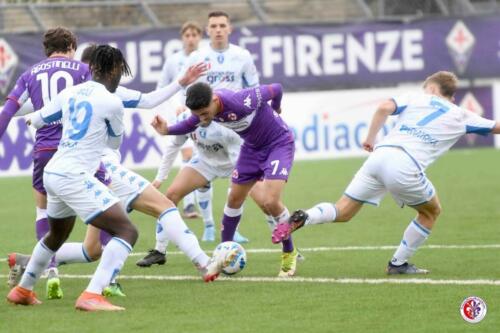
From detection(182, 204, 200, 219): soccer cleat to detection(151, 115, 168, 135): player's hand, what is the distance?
5.79 meters

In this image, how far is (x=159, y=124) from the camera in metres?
10.4

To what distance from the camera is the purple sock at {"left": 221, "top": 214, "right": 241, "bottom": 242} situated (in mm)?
11641

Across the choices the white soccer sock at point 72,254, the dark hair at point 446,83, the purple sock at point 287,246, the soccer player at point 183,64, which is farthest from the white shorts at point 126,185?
the soccer player at point 183,64

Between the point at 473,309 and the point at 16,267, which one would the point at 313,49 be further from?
the point at 473,309

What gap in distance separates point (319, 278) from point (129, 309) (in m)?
2.06

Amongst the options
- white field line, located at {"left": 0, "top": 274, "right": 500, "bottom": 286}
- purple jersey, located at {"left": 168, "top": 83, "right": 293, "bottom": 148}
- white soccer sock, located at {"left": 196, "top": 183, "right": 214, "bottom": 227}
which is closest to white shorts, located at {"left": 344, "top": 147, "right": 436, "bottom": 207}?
white field line, located at {"left": 0, "top": 274, "right": 500, "bottom": 286}

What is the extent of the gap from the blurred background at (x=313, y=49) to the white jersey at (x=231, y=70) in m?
9.96

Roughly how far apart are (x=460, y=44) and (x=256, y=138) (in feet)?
55.2

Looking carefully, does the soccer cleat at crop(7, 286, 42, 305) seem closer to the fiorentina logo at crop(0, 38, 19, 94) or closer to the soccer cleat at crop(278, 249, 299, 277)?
the soccer cleat at crop(278, 249, 299, 277)

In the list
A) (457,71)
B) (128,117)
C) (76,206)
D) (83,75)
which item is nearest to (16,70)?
(128,117)

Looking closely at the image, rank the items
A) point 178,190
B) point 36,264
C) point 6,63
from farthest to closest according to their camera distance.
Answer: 1. point 6,63
2. point 178,190
3. point 36,264

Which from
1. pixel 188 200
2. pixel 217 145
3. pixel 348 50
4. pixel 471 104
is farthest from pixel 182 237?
pixel 471 104

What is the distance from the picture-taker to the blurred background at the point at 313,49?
80.6ft

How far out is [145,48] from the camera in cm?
2491
